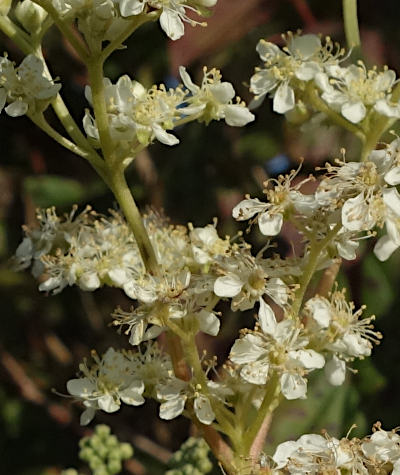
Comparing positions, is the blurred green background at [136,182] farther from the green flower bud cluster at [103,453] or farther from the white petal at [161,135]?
the white petal at [161,135]

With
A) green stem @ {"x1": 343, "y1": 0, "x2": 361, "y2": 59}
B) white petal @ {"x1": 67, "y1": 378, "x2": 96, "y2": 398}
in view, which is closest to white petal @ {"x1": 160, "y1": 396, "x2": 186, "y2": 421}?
white petal @ {"x1": 67, "y1": 378, "x2": 96, "y2": 398}

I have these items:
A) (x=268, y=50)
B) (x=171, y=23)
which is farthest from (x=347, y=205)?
(x=268, y=50)

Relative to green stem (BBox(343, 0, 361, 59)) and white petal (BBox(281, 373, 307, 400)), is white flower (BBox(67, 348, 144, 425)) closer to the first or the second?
white petal (BBox(281, 373, 307, 400))

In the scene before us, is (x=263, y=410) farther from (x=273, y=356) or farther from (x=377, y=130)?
(x=377, y=130)

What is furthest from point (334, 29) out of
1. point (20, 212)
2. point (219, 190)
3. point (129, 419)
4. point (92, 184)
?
point (129, 419)

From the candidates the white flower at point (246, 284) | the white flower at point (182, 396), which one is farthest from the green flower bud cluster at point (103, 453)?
the white flower at point (246, 284)

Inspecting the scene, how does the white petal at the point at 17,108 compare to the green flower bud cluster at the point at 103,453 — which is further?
the green flower bud cluster at the point at 103,453
